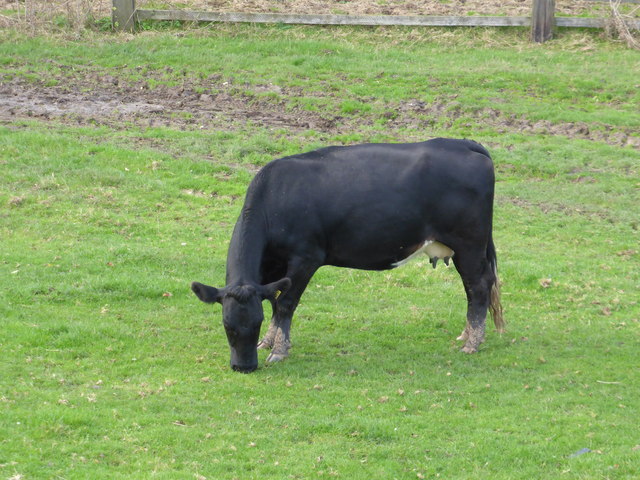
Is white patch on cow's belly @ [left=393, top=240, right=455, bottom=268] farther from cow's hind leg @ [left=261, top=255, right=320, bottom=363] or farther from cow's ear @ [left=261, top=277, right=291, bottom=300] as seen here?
cow's ear @ [left=261, top=277, right=291, bottom=300]

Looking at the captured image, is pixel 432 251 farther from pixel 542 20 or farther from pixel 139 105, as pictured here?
pixel 542 20

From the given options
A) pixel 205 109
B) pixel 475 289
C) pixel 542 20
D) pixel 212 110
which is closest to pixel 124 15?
pixel 205 109

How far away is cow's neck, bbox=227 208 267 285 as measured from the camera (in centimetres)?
995

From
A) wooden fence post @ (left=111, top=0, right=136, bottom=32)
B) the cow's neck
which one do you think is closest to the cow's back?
the cow's neck

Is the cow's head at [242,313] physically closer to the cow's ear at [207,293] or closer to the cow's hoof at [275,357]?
the cow's ear at [207,293]

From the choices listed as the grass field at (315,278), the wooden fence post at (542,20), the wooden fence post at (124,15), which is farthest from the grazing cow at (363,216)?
the wooden fence post at (124,15)

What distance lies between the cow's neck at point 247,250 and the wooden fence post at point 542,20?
13.8 metres

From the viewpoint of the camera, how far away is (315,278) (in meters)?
13.0

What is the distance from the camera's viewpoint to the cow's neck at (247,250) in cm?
995

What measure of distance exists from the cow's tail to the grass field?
18 centimetres

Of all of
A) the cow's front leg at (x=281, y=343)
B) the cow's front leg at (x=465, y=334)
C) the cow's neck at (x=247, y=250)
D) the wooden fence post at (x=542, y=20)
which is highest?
the wooden fence post at (x=542, y=20)

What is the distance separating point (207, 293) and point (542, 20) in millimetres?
14834

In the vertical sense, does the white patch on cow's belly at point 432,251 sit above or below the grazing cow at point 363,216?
below

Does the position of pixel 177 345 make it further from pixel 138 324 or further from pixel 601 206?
pixel 601 206
